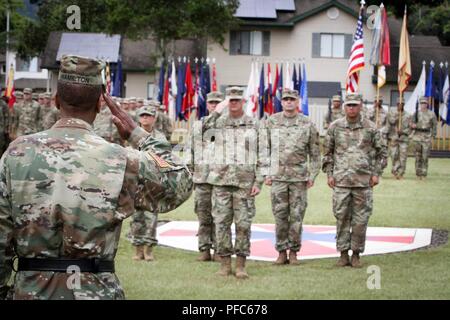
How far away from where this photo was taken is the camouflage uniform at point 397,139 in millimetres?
25375

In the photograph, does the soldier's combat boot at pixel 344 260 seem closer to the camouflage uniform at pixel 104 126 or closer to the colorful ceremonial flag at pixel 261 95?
the camouflage uniform at pixel 104 126

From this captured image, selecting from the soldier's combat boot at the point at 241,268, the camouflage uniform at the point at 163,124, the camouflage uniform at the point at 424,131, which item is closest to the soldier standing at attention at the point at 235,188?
the soldier's combat boot at the point at 241,268

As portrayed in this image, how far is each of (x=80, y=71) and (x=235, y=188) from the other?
650cm

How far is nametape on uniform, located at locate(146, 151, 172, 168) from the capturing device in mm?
4453

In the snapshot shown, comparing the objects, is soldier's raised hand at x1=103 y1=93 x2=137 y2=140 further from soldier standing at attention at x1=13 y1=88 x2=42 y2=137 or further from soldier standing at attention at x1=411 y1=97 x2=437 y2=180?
soldier standing at attention at x1=13 y1=88 x2=42 y2=137

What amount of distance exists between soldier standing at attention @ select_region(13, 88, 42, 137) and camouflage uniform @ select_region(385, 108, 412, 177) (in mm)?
10007

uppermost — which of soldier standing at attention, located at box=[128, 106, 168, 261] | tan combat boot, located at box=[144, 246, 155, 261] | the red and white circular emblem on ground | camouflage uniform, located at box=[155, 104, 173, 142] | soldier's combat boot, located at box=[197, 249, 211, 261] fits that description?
camouflage uniform, located at box=[155, 104, 173, 142]

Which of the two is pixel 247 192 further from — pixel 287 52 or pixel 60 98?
pixel 287 52

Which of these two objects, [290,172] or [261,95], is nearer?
[290,172]

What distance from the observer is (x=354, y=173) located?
38.2ft

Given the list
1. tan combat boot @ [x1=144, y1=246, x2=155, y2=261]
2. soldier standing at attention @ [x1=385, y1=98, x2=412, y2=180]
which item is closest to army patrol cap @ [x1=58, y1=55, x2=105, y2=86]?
tan combat boot @ [x1=144, y1=246, x2=155, y2=261]

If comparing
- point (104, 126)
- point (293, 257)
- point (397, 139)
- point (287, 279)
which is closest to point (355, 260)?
point (293, 257)

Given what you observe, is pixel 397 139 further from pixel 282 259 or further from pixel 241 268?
pixel 241 268

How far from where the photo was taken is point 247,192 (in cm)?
1081
